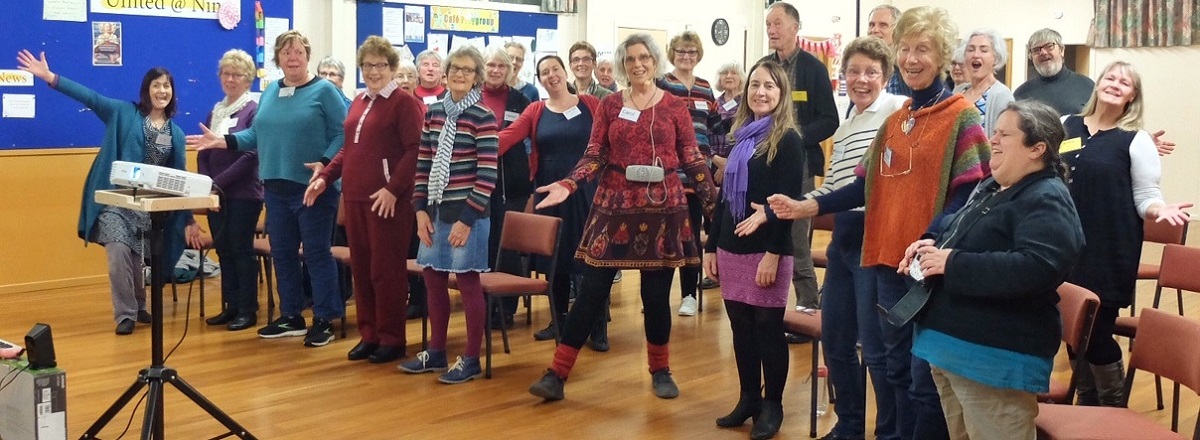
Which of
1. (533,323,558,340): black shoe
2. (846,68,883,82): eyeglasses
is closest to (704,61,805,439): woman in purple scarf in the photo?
(846,68,883,82): eyeglasses

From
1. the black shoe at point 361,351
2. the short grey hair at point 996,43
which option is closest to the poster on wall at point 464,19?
the black shoe at point 361,351

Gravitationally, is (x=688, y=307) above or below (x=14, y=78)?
below

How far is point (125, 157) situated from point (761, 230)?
11.0ft

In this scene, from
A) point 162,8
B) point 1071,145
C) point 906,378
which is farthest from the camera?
point 162,8

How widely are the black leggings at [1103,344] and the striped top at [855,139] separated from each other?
1.11 m

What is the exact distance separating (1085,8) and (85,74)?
8.60 m

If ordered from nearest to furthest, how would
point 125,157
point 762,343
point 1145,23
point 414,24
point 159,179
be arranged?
point 159,179 → point 762,343 → point 125,157 → point 414,24 → point 1145,23

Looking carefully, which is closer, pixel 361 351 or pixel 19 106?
pixel 361 351

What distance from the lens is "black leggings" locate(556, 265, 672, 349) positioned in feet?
13.3

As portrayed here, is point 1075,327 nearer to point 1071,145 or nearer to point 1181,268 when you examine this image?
point 1071,145

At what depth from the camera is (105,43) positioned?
6.79 metres

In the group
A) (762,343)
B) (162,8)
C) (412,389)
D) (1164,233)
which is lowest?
(412,389)

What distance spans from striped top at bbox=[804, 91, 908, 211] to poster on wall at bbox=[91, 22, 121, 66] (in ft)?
16.3

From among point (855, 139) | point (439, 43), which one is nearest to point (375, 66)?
point (855, 139)
